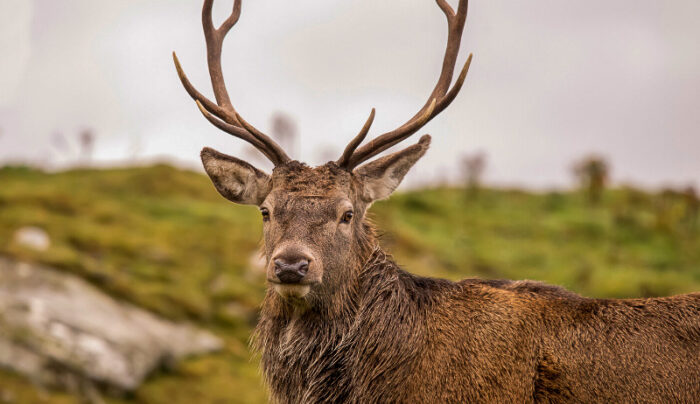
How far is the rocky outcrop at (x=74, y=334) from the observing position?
19625 millimetres

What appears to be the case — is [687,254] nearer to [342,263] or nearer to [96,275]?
[96,275]

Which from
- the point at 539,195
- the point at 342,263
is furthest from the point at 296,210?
the point at 539,195

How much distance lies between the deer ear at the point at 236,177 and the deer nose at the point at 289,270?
1.37 metres

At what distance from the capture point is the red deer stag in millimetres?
6191

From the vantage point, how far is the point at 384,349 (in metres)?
6.53

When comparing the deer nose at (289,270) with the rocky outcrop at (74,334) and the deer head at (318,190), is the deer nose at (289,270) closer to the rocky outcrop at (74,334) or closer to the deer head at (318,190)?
the deer head at (318,190)

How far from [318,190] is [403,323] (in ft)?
4.72

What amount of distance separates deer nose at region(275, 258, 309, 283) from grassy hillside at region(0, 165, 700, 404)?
1344 cm

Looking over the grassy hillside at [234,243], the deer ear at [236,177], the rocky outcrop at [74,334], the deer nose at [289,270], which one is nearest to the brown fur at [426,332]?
the deer nose at [289,270]

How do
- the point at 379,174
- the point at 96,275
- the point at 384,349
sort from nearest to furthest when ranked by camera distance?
the point at 384,349 < the point at 379,174 < the point at 96,275

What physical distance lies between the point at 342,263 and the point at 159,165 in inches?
1551

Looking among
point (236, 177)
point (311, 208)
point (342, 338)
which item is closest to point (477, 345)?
point (342, 338)

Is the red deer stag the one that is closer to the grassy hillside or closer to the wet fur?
the wet fur

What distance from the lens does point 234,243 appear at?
32.3 metres
